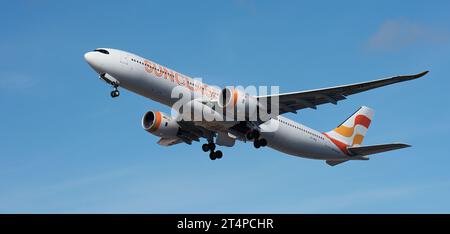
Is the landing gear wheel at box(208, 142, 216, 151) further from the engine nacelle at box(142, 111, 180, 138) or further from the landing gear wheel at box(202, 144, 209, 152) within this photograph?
the engine nacelle at box(142, 111, 180, 138)

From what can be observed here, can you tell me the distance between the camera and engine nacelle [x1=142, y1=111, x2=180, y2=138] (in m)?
39.1

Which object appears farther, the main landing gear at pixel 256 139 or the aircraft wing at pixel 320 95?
the main landing gear at pixel 256 139

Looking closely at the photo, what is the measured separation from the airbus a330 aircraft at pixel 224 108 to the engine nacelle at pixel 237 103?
0.05 m

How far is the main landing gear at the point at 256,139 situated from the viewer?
123ft

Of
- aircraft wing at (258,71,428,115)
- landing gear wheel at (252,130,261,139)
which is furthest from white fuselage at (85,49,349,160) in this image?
aircraft wing at (258,71,428,115)

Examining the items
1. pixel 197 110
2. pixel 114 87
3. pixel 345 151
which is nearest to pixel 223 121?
pixel 197 110

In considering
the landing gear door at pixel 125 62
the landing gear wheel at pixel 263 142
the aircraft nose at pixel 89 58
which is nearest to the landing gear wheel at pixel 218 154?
the landing gear wheel at pixel 263 142

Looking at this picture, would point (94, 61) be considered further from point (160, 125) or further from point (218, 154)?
point (218, 154)

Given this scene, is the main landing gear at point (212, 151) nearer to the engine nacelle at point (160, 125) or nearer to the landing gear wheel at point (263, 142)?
the engine nacelle at point (160, 125)

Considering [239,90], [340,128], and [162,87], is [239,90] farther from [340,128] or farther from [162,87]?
[340,128]

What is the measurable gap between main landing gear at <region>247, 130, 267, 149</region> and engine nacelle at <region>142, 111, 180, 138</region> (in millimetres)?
4807

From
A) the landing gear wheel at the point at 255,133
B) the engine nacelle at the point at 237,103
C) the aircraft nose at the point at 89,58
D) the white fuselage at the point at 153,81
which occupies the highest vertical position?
the aircraft nose at the point at 89,58

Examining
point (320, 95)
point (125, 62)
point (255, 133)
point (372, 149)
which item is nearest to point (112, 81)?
point (125, 62)

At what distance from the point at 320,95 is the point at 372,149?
8306 mm
